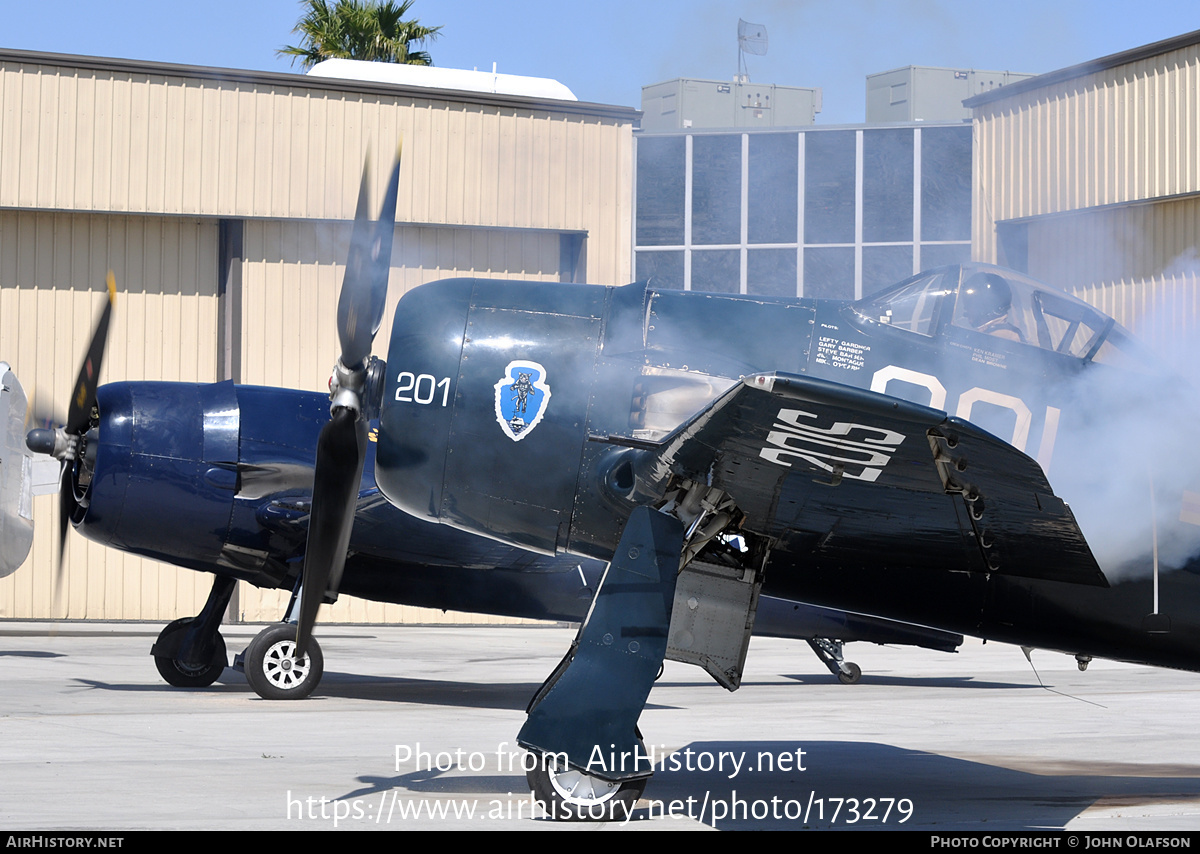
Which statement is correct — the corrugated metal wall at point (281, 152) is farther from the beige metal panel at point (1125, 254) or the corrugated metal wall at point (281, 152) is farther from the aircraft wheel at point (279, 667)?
the aircraft wheel at point (279, 667)

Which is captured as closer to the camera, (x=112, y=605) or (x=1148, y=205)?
(x=1148, y=205)

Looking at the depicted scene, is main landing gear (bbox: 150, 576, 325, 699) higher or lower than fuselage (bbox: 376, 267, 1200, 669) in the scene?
lower

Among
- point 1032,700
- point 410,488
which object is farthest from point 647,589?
point 1032,700

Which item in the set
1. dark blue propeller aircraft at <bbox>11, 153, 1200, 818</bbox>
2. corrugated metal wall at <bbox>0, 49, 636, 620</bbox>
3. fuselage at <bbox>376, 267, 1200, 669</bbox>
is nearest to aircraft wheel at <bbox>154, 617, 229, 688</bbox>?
dark blue propeller aircraft at <bbox>11, 153, 1200, 818</bbox>

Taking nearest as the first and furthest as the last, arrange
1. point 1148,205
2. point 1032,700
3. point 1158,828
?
point 1158,828, point 1032,700, point 1148,205

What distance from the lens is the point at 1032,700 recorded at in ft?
46.6

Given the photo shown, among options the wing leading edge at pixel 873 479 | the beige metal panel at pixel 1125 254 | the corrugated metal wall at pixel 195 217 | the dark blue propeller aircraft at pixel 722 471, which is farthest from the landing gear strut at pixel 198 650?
the corrugated metal wall at pixel 195 217

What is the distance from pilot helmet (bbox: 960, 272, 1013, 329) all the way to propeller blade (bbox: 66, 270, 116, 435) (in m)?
7.94

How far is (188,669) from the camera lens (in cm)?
1330

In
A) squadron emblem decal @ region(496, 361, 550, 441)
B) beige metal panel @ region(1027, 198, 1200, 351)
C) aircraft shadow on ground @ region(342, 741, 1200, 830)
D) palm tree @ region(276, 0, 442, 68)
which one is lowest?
aircraft shadow on ground @ region(342, 741, 1200, 830)

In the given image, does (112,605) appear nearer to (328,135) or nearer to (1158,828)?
(328,135)

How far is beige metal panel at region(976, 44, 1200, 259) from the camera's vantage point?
58.2 feet

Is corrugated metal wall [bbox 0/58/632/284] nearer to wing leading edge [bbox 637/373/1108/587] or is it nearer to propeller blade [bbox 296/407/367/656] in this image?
propeller blade [bbox 296/407/367/656]

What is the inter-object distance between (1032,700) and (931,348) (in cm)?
855
